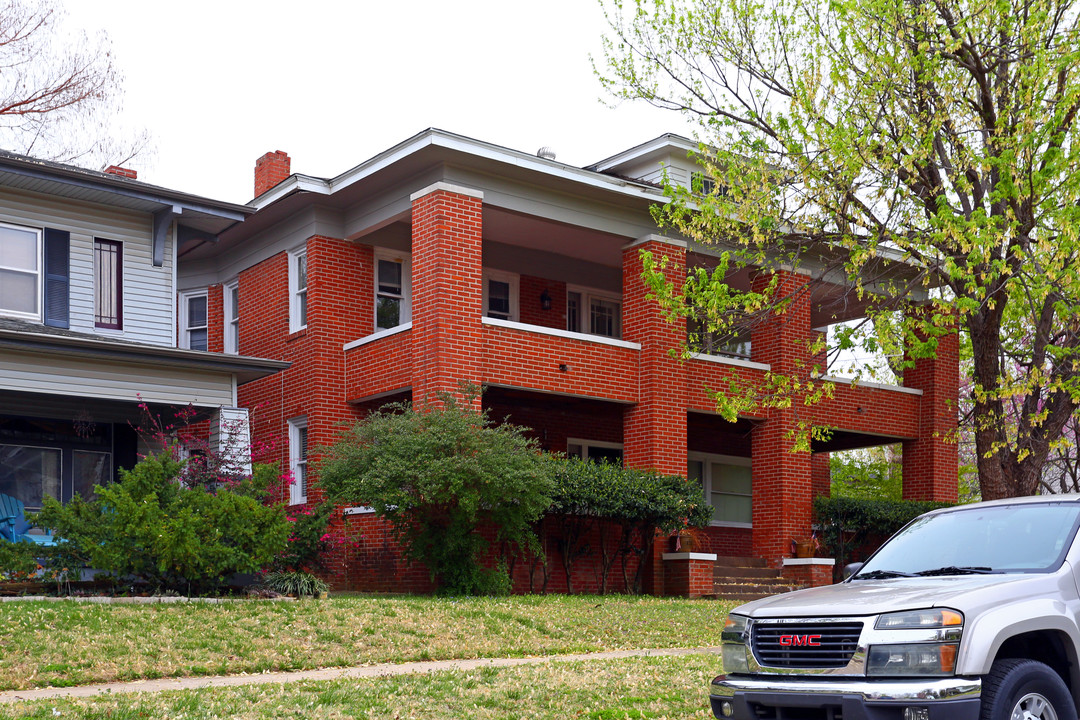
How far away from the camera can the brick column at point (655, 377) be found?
21.2m

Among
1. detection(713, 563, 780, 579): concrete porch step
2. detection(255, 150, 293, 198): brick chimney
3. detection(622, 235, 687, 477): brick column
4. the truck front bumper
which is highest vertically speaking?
detection(255, 150, 293, 198): brick chimney

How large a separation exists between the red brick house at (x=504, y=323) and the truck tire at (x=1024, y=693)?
13.0 metres

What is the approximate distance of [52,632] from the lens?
11.1m

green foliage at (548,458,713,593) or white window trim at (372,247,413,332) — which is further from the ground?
white window trim at (372,247,413,332)

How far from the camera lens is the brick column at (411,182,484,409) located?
1886 cm

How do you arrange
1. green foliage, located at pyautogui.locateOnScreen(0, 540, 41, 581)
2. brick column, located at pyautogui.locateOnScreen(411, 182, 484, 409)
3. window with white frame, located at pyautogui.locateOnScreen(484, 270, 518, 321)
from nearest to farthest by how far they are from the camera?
green foliage, located at pyautogui.locateOnScreen(0, 540, 41, 581), brick column, located at pyautogui.locateOnScreen(411, 182, 484, 409), window with white frame, located at pyautogui.locateOnScreen(484, 270, 518, 321)

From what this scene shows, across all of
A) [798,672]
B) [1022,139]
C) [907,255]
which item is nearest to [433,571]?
[907,255]

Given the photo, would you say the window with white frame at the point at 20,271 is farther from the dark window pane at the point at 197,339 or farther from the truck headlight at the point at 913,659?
the truck headlight at the point at 913,659

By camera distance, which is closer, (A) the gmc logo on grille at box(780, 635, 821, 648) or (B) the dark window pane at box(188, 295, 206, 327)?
(A) the gmc logo on grille at box(780, 635, 821, 648)

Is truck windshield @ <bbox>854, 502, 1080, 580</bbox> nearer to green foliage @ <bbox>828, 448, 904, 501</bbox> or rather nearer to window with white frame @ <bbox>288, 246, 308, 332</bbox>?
window with white frame @ <bbox>288, 246, 308, 332</bbox>

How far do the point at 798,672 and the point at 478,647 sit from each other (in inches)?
252

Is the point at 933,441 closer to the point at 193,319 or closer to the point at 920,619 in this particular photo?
the point at 193,319

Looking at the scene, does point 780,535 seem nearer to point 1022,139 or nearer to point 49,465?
point 1022,139

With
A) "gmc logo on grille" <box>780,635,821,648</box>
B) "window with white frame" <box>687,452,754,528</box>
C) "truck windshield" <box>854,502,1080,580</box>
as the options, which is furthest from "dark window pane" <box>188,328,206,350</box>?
"gmc logo on grille" <box>780,635,821,648</box>
